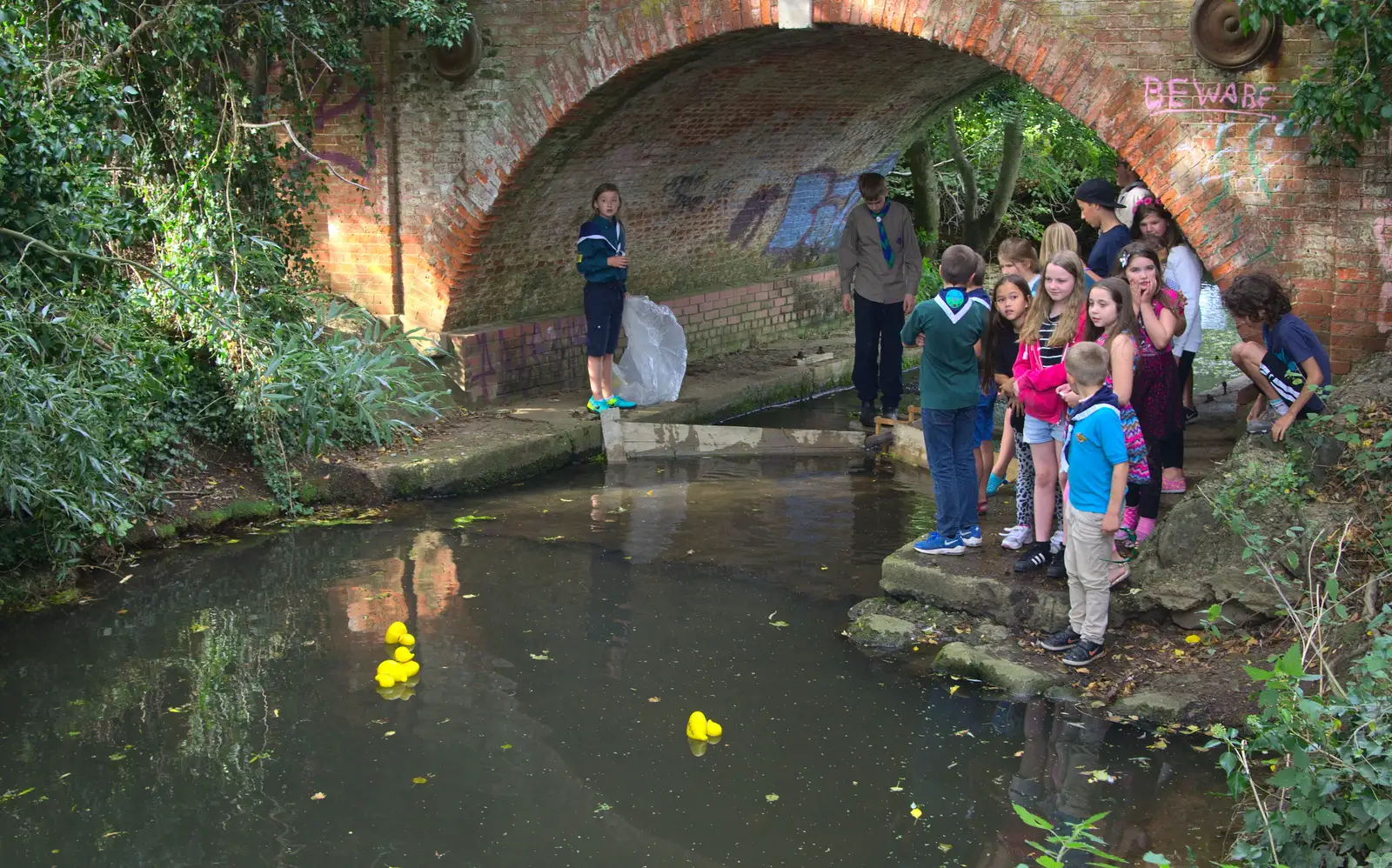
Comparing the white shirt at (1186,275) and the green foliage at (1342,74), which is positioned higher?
the green foliage at (1342,74)

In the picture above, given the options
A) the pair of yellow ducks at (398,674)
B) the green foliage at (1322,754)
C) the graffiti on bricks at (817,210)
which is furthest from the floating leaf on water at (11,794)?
the graffiti on bricks at (817,210)

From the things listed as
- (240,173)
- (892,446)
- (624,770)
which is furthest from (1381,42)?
(240,173)

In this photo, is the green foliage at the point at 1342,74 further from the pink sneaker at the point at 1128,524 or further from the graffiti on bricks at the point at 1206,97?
the pink sneaker at the point at 1128,524

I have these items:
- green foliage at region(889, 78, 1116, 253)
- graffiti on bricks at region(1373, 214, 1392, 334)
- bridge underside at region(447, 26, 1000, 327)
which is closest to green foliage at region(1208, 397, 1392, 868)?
graffiti on bricks at region(1373, 214, 1392, 334)

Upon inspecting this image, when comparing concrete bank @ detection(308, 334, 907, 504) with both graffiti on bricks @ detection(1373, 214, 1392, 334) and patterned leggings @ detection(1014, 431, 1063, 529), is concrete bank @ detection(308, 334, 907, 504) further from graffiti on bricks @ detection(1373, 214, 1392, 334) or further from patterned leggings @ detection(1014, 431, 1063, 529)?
graffiti on bricks @ detection(1373, 214, 1392, 334)

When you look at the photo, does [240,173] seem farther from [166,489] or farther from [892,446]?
[892,446]

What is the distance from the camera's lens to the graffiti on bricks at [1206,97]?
24.2 feet

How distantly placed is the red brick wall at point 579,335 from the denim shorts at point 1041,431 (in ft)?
18.9

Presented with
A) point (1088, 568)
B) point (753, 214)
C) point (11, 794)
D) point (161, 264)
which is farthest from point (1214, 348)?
point (11, 794)

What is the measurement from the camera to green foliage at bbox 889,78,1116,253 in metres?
16.5

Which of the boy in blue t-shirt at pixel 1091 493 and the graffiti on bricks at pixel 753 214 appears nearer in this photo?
the boy in blue t-shirt at pixel 1091 493

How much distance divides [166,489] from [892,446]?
5162mm

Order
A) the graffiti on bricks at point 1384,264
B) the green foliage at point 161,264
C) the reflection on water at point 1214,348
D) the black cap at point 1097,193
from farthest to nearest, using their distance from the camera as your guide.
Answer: the reflection on water at point 1214,348, the black cap at point 1097,193, the graffiti on bricks at point 1384,264, the green foliage at point 161,264

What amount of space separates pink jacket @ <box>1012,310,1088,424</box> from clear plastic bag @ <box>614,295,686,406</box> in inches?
207
